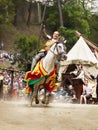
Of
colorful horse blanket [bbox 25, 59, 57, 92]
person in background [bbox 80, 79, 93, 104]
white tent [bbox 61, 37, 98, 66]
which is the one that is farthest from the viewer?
white tent [bbox 61, 37, 98, 66]

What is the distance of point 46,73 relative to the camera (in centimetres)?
1390

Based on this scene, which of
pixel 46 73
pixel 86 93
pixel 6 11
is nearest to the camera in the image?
pixel 46 73

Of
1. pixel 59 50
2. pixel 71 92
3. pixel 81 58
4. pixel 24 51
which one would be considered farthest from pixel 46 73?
pixel 24 51

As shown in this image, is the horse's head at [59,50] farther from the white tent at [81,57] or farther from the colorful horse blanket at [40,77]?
the white tent at [81,57]

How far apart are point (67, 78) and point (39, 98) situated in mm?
8404

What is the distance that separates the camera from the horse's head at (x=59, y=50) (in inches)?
525

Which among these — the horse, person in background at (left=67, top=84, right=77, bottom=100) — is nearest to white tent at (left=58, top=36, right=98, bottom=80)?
person in background at (left=67, top=84, right=77, bottom=100)

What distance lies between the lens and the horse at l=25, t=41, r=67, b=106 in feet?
44.3

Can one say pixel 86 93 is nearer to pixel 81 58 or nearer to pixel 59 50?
pixel 81 58

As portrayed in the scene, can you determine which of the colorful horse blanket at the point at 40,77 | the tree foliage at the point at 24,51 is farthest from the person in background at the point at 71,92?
the tree foliage at the point at 24,51

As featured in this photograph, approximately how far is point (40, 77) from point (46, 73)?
12.3 inches

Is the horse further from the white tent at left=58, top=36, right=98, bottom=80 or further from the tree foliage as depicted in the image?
the tree foliage

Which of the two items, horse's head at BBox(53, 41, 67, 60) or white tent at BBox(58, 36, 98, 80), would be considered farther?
white tent at BBox(58, 36, 98, 80)

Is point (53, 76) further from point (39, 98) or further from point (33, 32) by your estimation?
point (33, 32)
